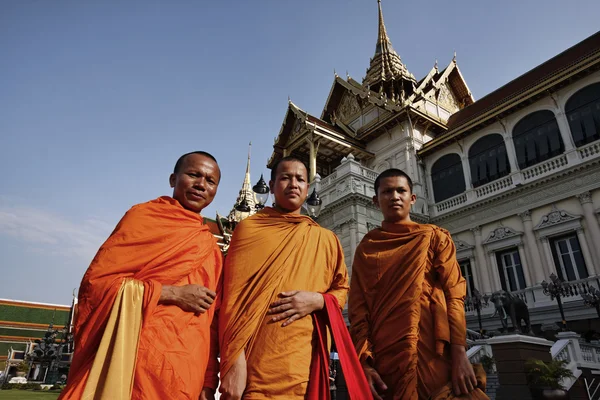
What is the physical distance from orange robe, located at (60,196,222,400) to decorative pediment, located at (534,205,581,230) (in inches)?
572

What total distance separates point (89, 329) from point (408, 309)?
186 centimetres

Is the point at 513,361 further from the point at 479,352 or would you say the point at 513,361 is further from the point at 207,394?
the point at 207,394

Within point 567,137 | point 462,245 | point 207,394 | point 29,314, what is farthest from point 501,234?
point 29,314

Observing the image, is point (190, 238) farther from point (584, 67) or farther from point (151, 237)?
point (584, 67)

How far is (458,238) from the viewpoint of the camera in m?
16.3

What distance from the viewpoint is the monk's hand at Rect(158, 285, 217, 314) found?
77.0 inches

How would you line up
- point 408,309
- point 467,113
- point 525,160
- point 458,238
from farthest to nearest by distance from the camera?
1. point 467,113
2. point 458,238
3. point 525,160
4. point 408,309

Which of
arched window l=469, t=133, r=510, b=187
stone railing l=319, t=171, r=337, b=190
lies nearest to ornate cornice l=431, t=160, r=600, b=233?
arched window l=469, t=133, r=510, b=187

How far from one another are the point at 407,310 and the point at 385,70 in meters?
23.4

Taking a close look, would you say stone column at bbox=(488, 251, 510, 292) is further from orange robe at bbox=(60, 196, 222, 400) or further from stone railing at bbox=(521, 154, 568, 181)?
orange robe at bbox=(60, 196, 222, 400)

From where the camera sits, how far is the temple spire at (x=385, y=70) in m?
22.4

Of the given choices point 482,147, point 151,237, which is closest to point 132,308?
point 151,237

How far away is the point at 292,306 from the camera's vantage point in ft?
6.64

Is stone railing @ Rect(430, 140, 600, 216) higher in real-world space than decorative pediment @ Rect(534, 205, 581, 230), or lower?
higher
